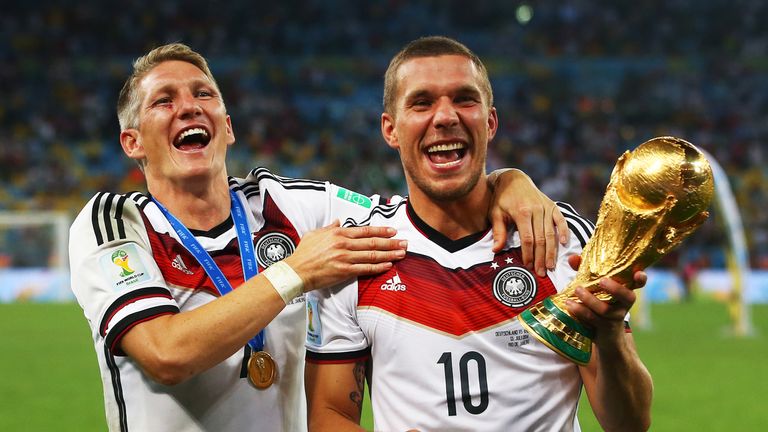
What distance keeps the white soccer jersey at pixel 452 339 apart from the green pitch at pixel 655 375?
14.8ft

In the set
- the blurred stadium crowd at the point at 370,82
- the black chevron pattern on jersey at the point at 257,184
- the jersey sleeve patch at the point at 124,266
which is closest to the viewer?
the jersey sleeve patch at the point at 124,266

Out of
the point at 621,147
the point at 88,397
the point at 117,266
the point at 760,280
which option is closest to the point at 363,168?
the point at 621,147

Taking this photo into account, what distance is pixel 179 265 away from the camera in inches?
127

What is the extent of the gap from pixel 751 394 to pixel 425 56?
7134 millimetres

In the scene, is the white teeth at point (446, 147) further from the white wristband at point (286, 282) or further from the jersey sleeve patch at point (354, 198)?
the jersey sleeve patch at point (354, 198)

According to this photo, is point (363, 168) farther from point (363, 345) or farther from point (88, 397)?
point (363, 345)

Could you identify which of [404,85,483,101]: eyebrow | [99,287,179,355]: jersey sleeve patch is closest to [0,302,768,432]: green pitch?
[99,287,179,355]: jersey sleeve patch

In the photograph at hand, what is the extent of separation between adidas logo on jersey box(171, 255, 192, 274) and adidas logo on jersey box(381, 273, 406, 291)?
0.77 metres

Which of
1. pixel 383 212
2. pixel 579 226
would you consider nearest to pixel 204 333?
pixel 383 212

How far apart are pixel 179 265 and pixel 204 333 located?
48cm

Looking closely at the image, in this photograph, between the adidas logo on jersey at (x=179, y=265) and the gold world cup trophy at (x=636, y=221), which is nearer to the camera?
the gold world cup trophy at (x=636, y=221)

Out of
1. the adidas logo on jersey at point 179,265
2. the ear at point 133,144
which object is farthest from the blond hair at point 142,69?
the adidas logo on jersey at point 179,265

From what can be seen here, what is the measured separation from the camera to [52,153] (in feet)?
81.5

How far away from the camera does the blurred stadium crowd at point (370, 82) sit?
24547 mm
